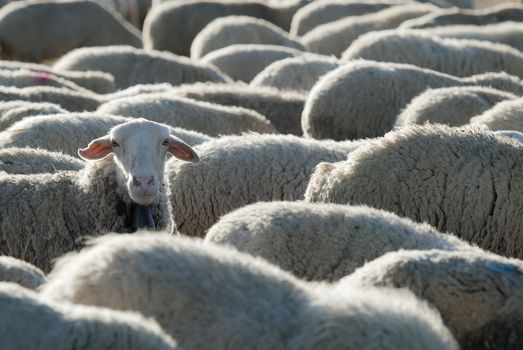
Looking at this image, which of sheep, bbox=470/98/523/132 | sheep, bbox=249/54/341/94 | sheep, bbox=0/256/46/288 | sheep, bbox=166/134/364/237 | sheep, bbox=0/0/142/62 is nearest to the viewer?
sheep, bbox=0/256/46/288

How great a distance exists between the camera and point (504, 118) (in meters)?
9.11

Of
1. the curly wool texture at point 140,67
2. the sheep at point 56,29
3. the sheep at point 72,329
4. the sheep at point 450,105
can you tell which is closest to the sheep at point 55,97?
the sheep at point 450,105

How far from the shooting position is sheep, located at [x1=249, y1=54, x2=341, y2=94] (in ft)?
44.1

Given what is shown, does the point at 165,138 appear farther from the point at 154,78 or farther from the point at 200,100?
the point at 154,78

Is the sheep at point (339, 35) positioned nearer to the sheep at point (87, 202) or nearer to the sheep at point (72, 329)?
the sheep at point (87, 202)

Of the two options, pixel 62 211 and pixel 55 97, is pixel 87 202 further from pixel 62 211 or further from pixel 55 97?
pixel 55 97

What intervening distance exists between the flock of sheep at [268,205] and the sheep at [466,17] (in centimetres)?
403

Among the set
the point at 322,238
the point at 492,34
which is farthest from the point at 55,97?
the point at 492,34

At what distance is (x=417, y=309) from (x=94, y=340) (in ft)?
3.39

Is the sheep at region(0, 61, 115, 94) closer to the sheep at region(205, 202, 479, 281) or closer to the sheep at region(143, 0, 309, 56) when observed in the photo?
the sheep at region(205, 202, 479, 281)

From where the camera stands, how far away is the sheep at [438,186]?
7230 mm

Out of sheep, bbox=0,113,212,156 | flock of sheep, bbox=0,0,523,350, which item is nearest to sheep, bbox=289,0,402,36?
flock of sheep, bbox=0,0,523,350

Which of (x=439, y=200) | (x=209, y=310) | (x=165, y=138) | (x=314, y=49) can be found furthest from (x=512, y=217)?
(x=314, y=49)

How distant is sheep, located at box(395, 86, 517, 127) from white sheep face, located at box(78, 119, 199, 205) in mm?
3116
